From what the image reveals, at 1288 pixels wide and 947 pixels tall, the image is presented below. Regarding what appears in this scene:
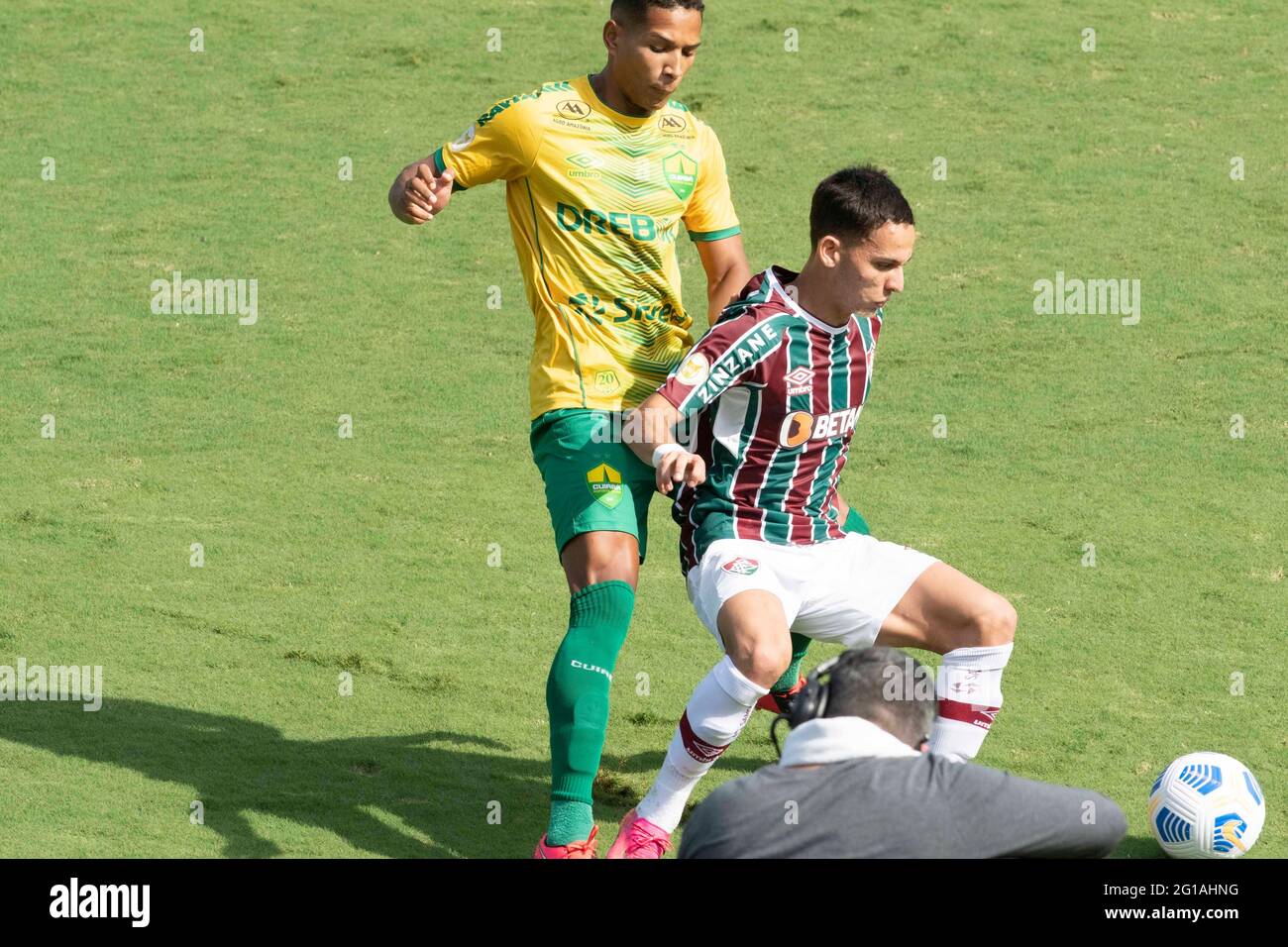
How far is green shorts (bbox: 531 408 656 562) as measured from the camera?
5383mm

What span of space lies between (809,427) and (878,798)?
2423mm

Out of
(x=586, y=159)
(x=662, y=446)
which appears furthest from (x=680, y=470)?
(x=586, y=159)

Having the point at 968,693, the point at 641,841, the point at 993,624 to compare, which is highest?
the point at 993,624

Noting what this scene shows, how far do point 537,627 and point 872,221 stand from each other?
8.73 feet

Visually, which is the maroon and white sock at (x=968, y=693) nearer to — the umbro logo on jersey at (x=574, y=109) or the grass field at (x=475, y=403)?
the grass field at (x=475, y=403)

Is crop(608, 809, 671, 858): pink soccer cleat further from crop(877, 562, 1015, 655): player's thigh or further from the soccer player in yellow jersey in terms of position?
crop(877, 562, 1015, 655): player's thigh

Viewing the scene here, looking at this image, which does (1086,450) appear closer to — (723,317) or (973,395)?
(973,395)

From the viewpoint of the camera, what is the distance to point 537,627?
282 inches

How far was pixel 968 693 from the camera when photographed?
5.25 metres

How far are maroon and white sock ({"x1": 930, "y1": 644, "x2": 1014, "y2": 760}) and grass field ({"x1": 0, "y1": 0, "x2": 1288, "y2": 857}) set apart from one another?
2.30 feet

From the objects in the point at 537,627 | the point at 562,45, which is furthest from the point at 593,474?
the point at 562,45
